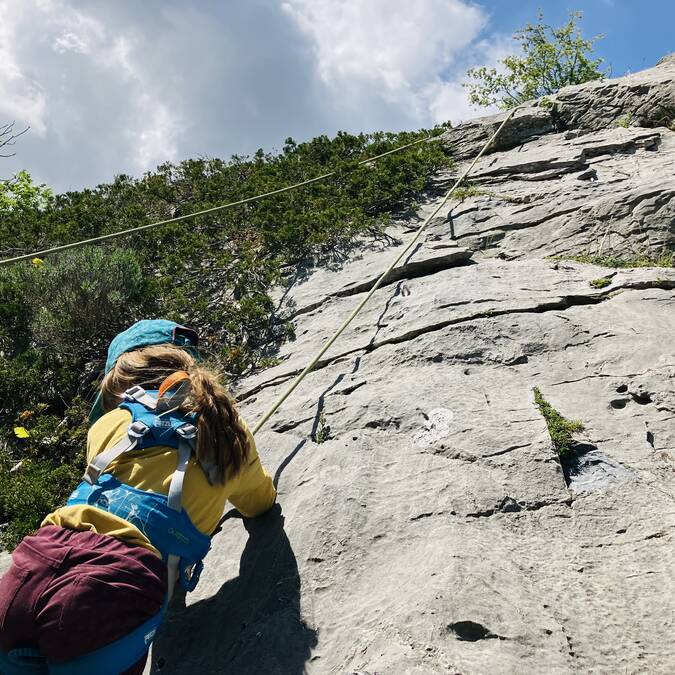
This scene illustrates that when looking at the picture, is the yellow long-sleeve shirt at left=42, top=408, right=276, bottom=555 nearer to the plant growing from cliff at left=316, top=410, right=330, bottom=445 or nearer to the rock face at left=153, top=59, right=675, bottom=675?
the rock face at left=153, top=59, right=675, bottom=675

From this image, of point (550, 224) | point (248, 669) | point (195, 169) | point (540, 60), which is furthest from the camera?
point (540, 60)

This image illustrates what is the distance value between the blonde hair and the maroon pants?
0.63 meters

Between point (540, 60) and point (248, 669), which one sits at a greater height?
point (540, 60)

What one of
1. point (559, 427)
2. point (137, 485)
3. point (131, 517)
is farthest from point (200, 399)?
point (559, 427)

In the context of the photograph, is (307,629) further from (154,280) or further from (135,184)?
(135,184)

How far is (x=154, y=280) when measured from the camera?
25.9 feet

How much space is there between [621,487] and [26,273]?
690cm

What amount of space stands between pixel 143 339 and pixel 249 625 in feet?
5.58

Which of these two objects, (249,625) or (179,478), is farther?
(249,625)

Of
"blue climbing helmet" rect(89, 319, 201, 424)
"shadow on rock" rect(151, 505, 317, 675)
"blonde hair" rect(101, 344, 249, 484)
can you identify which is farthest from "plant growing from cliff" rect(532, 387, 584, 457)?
"blue climbing helmet" rect(89, 319, 201, 424)

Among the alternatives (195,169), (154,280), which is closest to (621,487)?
(154,280)

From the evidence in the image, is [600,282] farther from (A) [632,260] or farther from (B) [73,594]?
(B) [73,594]

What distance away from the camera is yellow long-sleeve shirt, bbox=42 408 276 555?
104 inches

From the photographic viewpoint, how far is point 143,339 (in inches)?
145
